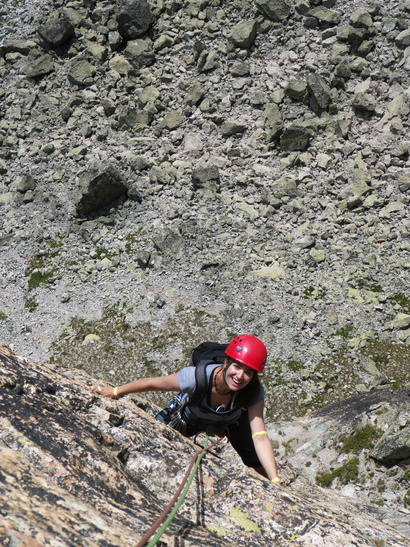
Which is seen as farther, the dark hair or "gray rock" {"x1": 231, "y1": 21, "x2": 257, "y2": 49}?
"gray rock" {"x1": 231, "y1": 21, "x2": 257, "y2": 49}

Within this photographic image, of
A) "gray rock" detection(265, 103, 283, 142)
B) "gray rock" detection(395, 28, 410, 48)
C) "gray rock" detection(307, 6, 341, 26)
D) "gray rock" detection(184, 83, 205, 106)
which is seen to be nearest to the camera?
"gray rock" detection(395, 28, 410, 48)

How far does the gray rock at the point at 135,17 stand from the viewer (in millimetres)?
32594

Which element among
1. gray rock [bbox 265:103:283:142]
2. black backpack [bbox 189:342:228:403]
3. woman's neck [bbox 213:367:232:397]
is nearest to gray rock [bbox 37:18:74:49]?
gray rock [bbox 265:103:283:142]

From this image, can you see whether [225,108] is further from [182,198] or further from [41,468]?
[41,468]

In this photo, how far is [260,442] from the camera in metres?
7.04

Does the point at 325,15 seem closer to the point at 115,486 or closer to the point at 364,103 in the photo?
the point at 364,103

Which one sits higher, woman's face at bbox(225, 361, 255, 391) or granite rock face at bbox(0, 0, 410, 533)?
granite rock face at bbox(0, 0, 410, 533)

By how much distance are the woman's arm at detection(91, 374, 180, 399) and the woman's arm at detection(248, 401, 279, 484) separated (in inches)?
44.3

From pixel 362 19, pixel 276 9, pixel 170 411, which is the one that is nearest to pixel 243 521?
pixel 170 411

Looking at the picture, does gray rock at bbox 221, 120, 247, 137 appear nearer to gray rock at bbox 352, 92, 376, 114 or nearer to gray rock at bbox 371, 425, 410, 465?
gray rock at bbox 352, 92, 376, 114

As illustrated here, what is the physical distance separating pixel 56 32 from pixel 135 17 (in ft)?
17.8

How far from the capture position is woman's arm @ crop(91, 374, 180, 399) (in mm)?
6781

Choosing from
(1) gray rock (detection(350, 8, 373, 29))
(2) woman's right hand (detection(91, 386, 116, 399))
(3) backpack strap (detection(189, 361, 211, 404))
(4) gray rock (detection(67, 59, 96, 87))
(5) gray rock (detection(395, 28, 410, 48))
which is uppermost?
(1) gray rock (detection(350, 8, 373, 29))

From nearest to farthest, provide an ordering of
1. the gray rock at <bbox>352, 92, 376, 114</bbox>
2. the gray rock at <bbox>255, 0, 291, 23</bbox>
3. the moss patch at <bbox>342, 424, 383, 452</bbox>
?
the moss patch at <bbox>342, 424, 383, 452</bbox>
the gray rock at <bbox>352, 92, 376, 114</bbox>
the gray rock at <bbox>255, 0, 291, 23</bbox>
